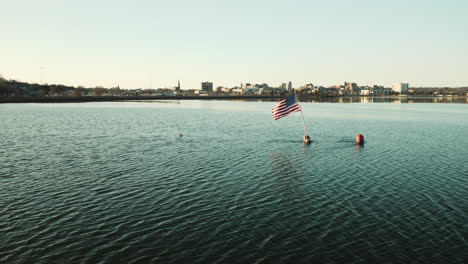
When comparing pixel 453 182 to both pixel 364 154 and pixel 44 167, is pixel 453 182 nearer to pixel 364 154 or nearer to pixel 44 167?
pixel 364 154

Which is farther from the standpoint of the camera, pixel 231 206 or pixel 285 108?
pixel 285 108

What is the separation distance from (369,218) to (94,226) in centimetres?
1836

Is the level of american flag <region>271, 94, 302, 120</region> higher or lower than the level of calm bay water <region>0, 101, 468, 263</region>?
higher

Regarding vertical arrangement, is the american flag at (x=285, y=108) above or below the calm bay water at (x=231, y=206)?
above

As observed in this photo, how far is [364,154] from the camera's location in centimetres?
4784

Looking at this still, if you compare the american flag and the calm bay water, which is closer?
the calm bay water

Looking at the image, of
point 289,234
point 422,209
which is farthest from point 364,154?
point 289,234

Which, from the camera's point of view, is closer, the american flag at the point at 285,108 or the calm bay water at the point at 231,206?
the calm bay water at the point at 231,206

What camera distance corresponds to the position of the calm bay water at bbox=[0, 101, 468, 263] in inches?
Answer: 725

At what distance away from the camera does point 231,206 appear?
83.7ft

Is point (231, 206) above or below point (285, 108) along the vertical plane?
below

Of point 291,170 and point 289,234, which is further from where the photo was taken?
point 291,170

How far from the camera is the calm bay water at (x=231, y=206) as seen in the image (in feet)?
60.4

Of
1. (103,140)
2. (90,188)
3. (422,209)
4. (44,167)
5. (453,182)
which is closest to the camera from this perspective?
(422,209)
